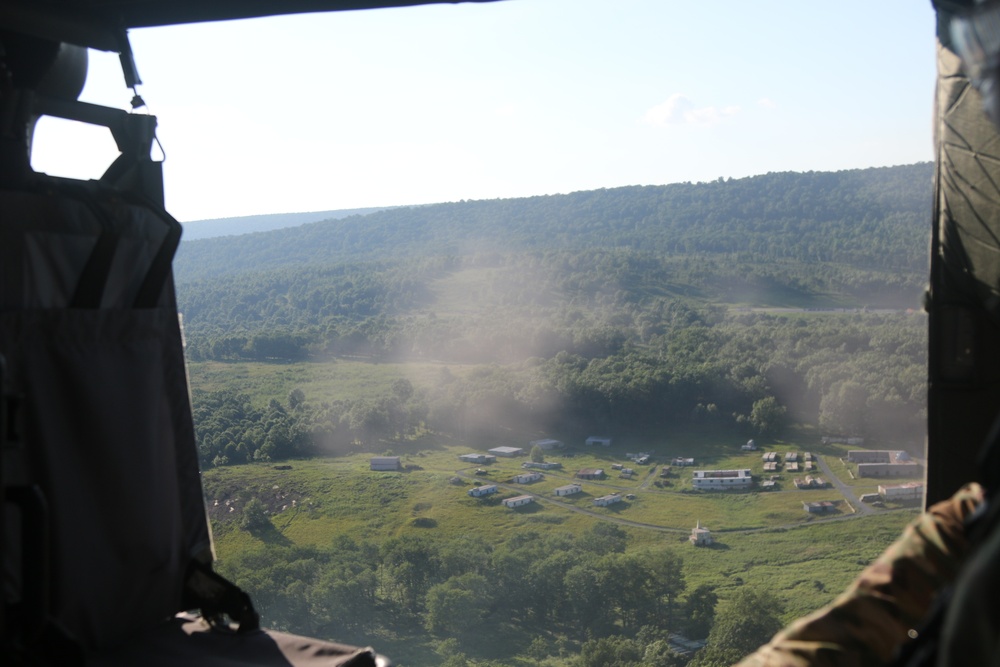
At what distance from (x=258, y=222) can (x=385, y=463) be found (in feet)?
97.7

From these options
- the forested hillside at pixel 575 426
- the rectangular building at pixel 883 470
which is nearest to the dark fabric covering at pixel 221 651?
the forested hillside at pixel 575 426

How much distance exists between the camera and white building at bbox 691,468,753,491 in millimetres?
12984

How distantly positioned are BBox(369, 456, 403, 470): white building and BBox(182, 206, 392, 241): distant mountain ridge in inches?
778

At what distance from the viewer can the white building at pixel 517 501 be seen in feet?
50.0

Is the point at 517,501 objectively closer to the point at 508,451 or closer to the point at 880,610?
the point at 508,451

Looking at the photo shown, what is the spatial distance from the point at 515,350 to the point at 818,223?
8075 mm

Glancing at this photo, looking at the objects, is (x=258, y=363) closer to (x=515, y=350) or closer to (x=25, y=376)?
(x=515, y=350)

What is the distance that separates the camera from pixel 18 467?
1501 mm

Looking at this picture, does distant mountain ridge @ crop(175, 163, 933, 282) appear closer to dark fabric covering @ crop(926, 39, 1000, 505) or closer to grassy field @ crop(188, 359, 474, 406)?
grassy field @ crop(188, 359, 474, 406)

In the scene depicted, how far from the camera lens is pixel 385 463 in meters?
17.1

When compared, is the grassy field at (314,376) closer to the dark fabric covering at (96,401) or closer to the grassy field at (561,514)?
the grassy field at (561,514)

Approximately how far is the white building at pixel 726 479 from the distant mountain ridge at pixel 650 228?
144 inches

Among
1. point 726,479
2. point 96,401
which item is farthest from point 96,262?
point 726,479

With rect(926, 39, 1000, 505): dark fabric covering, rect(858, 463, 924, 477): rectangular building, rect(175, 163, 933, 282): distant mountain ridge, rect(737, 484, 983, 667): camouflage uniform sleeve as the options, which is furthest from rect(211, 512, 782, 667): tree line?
rect(737, 484, 983, 667): camouflage uniform sleeve
